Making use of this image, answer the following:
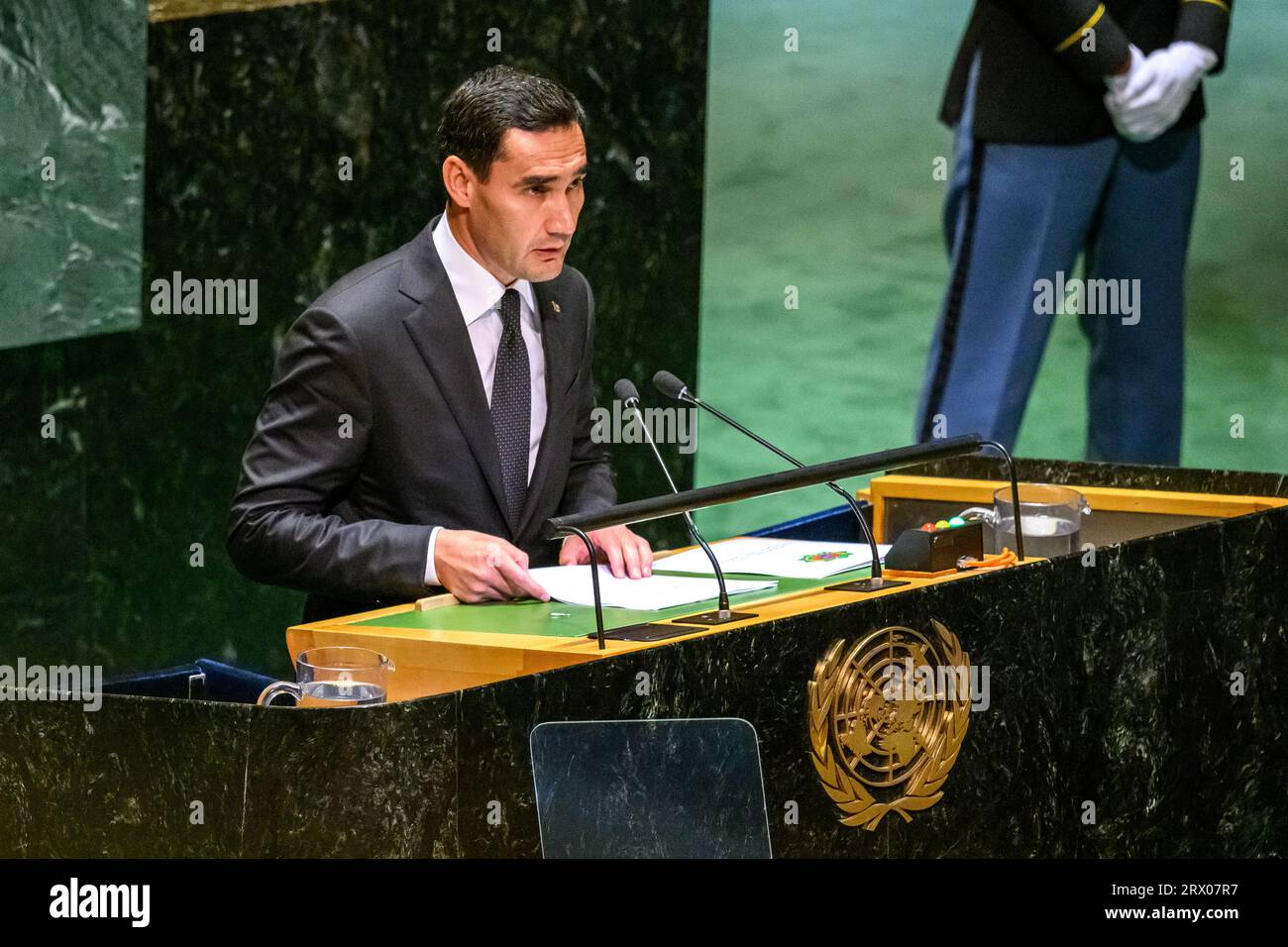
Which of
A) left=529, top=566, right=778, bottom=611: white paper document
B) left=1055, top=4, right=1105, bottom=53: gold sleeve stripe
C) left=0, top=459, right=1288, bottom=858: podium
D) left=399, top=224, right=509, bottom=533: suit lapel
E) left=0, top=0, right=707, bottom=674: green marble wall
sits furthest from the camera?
left=1055, top=4, right=1105, bottom=53: gold sleeve stripe

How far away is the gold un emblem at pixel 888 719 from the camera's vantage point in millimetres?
2885

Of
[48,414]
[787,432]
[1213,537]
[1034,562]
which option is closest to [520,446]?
[1034,562]

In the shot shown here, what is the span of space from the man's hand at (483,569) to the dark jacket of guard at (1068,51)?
3497mm

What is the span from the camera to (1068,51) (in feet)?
19.9

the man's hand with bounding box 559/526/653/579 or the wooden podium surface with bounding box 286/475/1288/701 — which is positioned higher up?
the man's hand with bounding box 559/526/653/579

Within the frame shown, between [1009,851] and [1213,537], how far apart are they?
0.77 meters

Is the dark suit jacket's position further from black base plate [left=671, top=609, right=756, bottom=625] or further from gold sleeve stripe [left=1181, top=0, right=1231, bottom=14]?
gold sleeve stripe [left=1181, top=0, right=1231, bottom=14]

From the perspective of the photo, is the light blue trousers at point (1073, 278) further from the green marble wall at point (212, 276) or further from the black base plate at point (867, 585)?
the black base plate at point (867, 585)

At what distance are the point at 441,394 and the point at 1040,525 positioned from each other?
41.4 inches

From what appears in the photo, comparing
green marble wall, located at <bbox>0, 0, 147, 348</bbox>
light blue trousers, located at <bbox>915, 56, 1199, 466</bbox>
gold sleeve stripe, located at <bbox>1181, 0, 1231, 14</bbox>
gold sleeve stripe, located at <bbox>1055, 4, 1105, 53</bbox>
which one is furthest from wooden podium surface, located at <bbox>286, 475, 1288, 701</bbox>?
gold sleeve stripe, located at <bbox>1181, 0, 1231, 14</bbox>

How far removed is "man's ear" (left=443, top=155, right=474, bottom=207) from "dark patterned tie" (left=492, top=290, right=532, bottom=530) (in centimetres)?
19

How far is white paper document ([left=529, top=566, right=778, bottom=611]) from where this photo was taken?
3111 millimetres

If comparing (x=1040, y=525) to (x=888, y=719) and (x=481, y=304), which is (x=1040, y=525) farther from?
(x=481, y=304)

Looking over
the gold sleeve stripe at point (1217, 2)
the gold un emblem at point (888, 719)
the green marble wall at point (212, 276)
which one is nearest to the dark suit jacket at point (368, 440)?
the gold un emblem at point (888, 719)
